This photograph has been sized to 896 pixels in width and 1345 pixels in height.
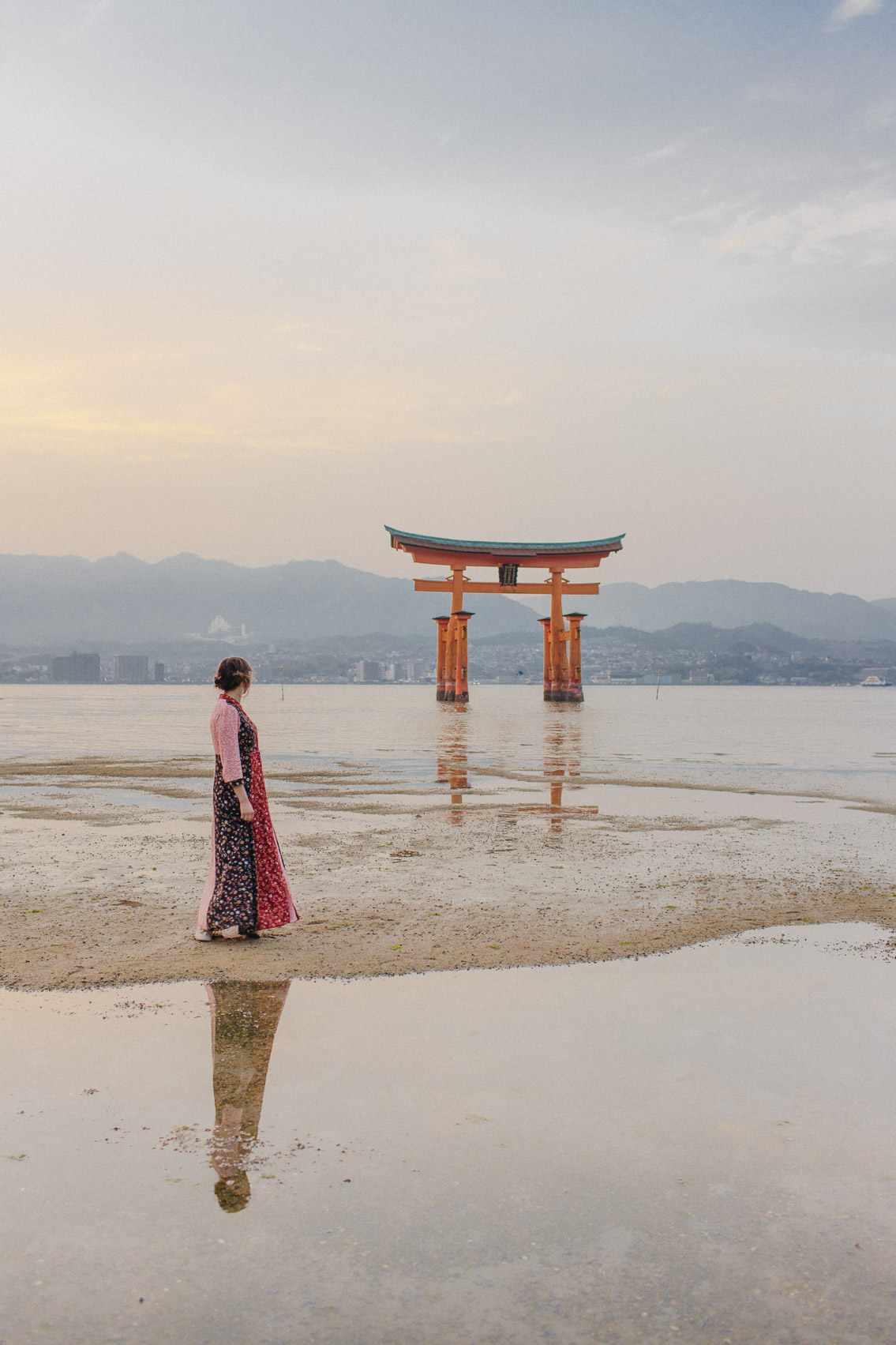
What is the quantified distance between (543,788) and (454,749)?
32.2 feet

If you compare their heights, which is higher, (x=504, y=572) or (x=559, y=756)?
(x=504, y=572)

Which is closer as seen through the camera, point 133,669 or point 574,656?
point 574,656

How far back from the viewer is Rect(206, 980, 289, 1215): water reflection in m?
2.73

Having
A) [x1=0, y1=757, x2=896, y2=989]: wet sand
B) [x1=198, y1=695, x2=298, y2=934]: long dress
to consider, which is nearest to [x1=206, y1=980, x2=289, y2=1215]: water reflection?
[x1=0, y1=757, x2=896, y2=989]: wet sand

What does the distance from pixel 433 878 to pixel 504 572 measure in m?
47.3

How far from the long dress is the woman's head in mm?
89

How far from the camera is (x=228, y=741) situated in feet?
18.1

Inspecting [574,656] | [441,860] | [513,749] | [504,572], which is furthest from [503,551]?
[441,860]

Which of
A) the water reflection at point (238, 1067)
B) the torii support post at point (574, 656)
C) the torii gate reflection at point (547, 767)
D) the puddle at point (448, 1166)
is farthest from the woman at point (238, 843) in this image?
the torii support post at point (574, 656)

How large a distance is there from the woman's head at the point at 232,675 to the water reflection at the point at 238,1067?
168cm

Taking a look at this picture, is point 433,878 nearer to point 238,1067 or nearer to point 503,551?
point 238,1067

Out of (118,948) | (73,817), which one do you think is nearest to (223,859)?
(118,948)

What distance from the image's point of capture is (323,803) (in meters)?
12.6

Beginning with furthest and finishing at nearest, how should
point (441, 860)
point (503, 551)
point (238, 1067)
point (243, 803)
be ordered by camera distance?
1. point (503, 551)
2. point (441, 860)
3. point (243, 803)
4. point (238, 1067)
